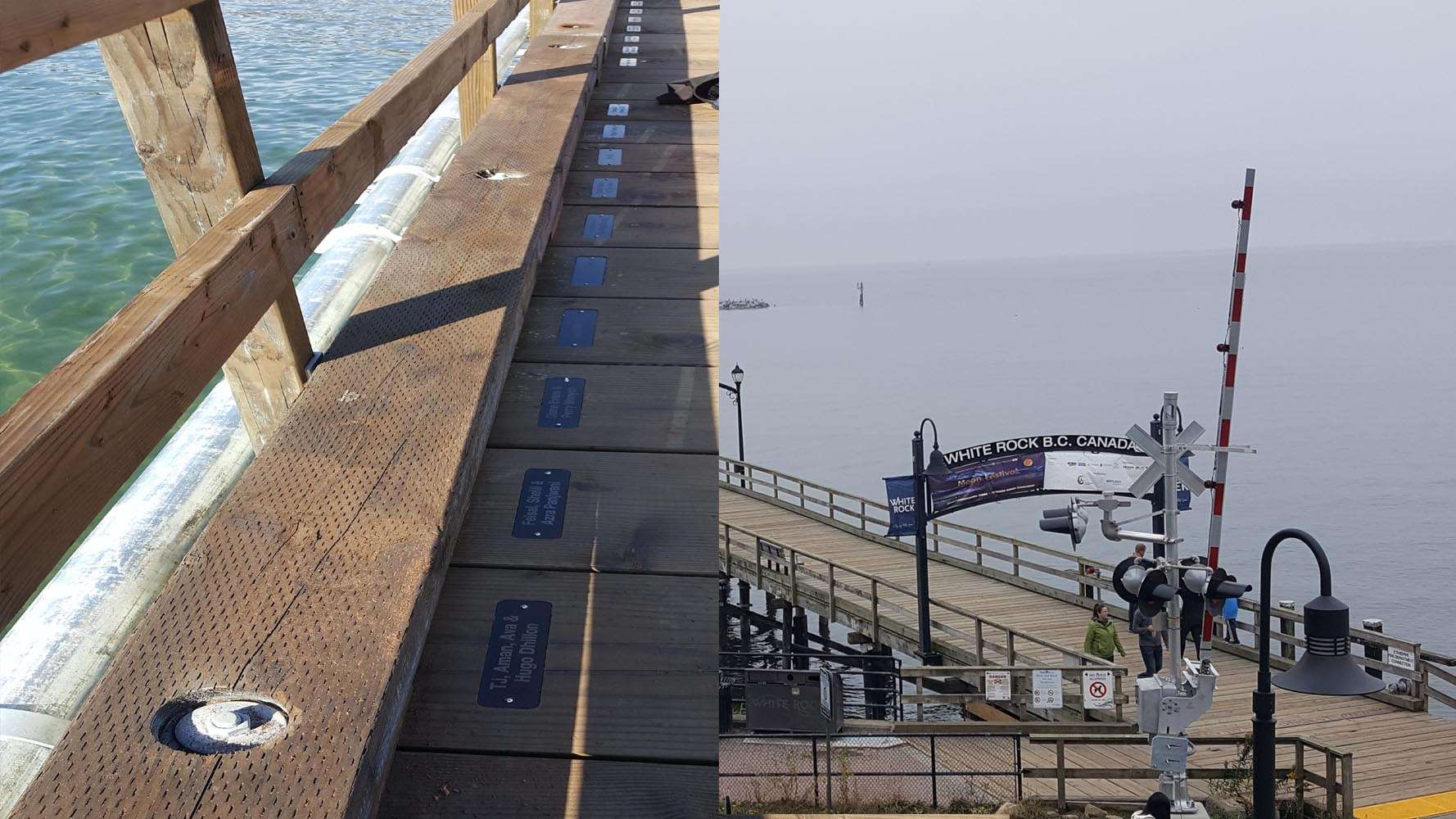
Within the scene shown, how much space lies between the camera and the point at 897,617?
2066 centimetres

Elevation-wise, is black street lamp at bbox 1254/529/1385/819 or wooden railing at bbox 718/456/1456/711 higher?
black street lamp at bbox 1254/529/1385/819

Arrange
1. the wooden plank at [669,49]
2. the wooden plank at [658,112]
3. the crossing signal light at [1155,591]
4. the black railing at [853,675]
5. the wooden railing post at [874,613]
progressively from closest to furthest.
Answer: the wooden plank at [658,112] → the wooden plank at [669,49] → the crossing signal light at [1155,591] → the black railing at [853,675] → the wooden railing post at [874,613]

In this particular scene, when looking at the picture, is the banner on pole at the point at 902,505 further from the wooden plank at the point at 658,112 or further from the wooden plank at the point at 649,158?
the wooden plank at the point at 649,158

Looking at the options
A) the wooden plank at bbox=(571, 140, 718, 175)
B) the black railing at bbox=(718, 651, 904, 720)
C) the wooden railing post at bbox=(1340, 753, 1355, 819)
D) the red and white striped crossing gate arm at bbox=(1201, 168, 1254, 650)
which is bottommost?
the black railing at bbox=(718, 651, 904, 720)

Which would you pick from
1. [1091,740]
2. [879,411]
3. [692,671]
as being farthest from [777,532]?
[879,411]

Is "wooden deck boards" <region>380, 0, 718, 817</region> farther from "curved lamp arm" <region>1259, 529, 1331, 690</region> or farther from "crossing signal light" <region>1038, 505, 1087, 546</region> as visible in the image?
"crossing signal light" <region>1038, 505, 1087, 546</region>

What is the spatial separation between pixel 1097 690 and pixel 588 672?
1528 cm

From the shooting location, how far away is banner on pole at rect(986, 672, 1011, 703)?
1652 cm

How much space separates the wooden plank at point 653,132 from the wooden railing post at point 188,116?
3393mm

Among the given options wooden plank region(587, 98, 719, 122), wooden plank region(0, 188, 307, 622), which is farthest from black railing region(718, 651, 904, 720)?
wooden plank region(0, 188, 307, 622)

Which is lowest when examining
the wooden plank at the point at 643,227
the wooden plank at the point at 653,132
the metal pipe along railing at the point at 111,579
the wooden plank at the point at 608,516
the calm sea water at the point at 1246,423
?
the calm sea water at the point at 1246,423

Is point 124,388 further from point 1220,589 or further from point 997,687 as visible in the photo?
point 997,687

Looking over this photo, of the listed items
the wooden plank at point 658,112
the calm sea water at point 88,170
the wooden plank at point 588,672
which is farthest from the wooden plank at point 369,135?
the wooden plank at point 658,112

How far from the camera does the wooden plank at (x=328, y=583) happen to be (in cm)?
147
